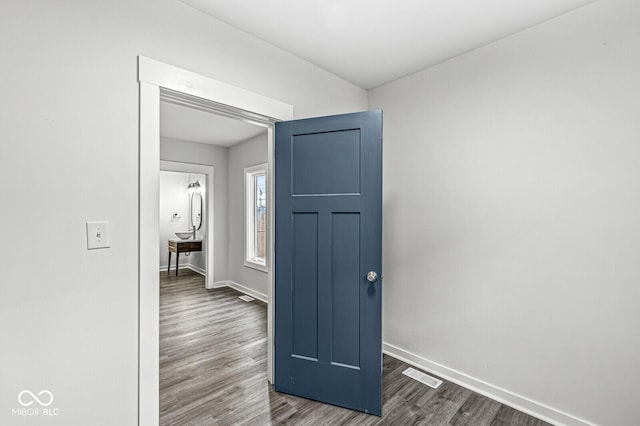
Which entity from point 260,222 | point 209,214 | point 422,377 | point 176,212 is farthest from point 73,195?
point 176,212

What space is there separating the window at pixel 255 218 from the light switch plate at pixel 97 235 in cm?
328

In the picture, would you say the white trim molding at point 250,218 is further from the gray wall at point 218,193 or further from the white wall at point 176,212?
the white wall at point 176,212

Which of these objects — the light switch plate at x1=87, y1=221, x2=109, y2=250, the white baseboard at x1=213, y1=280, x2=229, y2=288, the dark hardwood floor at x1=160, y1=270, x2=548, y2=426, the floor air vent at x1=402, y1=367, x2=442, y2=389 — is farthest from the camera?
the white baseboard at x1=213, y1=280, x2=229, y2=288

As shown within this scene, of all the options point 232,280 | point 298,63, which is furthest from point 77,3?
point 232,280

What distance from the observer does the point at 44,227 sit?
125 cm

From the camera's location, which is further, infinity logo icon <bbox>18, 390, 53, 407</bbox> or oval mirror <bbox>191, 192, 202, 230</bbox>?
oval mirror <bbox>191, 192, 202, 230</bbox>

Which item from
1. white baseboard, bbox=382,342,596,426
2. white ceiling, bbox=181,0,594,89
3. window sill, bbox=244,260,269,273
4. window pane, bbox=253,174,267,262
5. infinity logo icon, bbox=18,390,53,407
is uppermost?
white ceiling, bbox=181,0,594,89

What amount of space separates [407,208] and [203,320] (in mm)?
2833

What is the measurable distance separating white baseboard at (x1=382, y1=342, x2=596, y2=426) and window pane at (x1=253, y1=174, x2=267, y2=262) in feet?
9.05

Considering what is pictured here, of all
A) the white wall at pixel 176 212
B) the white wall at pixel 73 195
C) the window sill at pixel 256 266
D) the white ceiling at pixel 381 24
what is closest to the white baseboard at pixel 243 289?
the window sill at pixel 256 266

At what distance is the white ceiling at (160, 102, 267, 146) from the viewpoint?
3426 millimetres

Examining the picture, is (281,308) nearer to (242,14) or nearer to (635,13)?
(242,14)

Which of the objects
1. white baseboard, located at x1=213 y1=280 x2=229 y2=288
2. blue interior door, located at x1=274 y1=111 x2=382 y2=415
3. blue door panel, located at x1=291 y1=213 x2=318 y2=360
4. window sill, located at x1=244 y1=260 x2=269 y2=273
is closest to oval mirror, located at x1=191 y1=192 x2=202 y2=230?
white baseboard, located at x1=213 y1=280 x2=229 y2=288

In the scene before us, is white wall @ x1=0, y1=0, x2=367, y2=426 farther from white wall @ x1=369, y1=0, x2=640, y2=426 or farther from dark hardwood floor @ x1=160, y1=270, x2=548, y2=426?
white wall @ x1=369, y1=0, x2=640, y2=426
